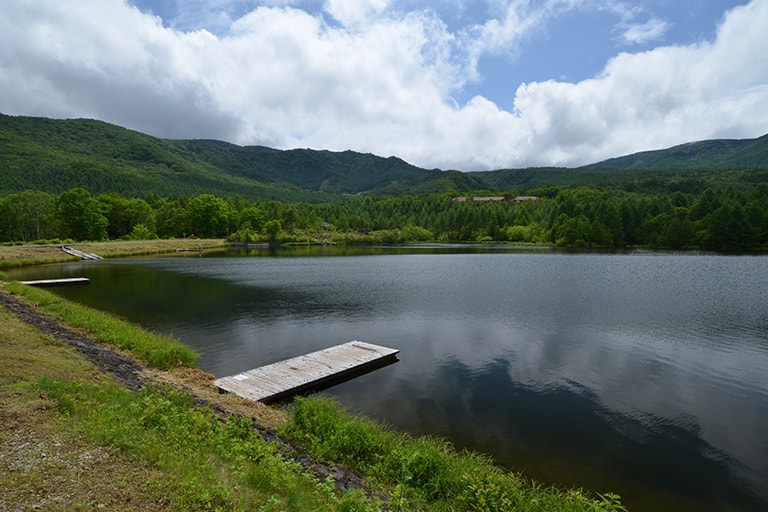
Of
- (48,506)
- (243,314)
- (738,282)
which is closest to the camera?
(48,506)

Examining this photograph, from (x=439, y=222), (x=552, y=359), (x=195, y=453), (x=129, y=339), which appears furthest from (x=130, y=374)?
(x=439, y=222)

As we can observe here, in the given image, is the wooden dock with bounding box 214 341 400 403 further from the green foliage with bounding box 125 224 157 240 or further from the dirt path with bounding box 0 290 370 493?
the green foliage with bounding box 125 224 157 240

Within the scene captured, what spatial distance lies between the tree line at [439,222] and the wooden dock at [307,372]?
9610cm

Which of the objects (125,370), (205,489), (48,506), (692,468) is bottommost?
(692,468)

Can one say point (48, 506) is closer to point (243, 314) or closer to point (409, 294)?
point (243, 314)

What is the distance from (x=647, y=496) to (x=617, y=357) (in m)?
10.9

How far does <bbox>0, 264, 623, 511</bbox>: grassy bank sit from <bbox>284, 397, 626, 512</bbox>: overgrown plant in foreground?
3cm

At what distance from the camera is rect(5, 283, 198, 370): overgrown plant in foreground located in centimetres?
1622

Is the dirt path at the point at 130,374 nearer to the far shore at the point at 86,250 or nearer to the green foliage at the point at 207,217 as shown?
the far shore at the point at 86,250

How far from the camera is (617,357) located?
19188 mm

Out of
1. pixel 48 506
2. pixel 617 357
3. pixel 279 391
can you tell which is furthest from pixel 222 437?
pixel 617 357

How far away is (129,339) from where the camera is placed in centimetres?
1797

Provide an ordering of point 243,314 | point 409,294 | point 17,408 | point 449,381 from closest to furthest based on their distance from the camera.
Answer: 1. point 17,408
2. point 449,381
3. point 243,314
4. point 409,294

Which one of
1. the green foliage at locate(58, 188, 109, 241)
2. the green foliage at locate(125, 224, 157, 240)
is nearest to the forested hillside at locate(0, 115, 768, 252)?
the green foliage at locate(58, 188, 109, 241)
